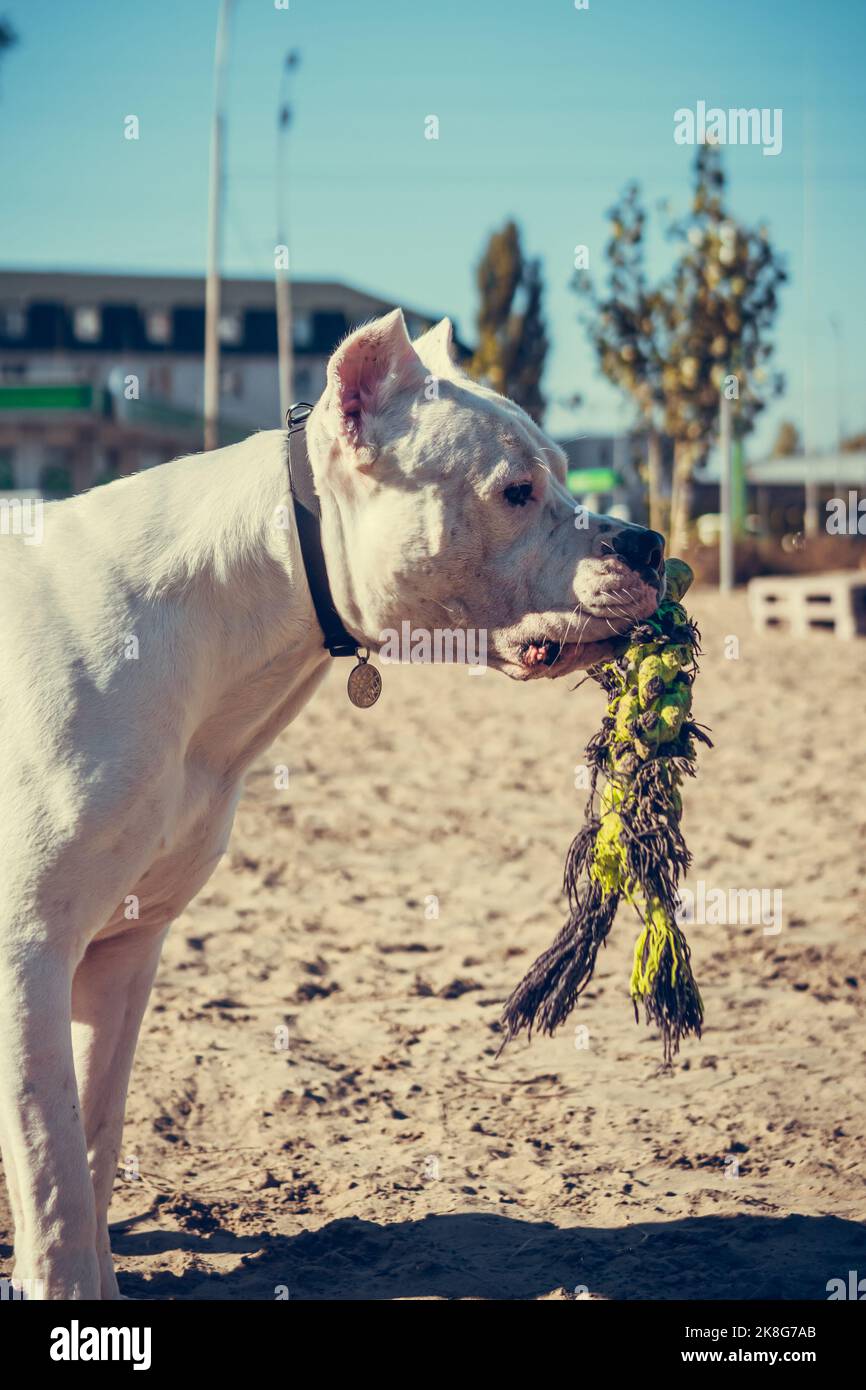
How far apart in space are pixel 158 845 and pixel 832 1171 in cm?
238

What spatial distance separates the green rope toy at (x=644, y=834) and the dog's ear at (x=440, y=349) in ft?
2.58

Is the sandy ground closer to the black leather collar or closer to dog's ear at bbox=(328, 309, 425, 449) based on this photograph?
the black leather collar

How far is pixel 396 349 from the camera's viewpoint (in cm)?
302

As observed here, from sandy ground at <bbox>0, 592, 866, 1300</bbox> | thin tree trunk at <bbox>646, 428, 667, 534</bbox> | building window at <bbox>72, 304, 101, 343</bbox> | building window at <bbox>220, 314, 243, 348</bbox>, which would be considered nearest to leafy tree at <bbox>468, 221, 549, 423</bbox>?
building window at <bbox>220, 314, 243, 348</bbox>

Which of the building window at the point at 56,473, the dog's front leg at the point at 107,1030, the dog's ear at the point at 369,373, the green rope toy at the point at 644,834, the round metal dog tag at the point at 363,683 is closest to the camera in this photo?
the dog's ear at the point at 369,373

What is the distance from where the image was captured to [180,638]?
2930mm

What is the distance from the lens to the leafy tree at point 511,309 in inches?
2025

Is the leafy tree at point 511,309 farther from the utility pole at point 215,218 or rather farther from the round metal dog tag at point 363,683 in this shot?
the round metal dog tag at point 363,683

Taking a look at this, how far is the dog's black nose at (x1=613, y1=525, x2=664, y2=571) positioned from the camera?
311 centimetres

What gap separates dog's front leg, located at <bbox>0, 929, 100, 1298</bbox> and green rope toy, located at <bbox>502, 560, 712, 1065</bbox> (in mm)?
1369

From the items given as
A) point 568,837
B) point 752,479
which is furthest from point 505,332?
point 568,837

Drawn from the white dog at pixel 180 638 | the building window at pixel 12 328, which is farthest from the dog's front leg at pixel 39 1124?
the building window at pixel 12 328

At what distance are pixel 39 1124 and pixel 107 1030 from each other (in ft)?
1.95
